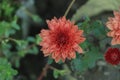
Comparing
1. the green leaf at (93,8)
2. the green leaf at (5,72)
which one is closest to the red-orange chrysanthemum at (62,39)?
the green leaf at (5,72)

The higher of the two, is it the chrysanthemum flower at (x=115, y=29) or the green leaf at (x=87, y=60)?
the green leaf at (x=87, y=60)

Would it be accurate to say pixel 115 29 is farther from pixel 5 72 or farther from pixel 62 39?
pixel 5 72

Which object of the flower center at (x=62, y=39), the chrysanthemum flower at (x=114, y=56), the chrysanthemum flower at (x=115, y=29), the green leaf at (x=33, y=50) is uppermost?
the green leaf at (x=33, y=50)

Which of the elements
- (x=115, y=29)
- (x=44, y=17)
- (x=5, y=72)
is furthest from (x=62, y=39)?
(x=44, y=17)

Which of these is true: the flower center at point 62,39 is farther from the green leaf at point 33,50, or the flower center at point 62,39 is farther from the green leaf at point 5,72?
the green leaf at point 33,50

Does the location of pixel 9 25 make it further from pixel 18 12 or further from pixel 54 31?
pixel 54 31

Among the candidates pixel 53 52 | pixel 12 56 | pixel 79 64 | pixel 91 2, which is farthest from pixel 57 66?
pixel 53 52

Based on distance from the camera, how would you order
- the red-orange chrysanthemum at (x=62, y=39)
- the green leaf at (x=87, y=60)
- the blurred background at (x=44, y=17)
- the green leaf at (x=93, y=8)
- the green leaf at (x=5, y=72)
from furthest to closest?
the green leaf at (x=93, y=8) → the blurred background at (x=44, y=17) → the green leaf at (x=5, y=72) → the green leaf at (x=87, y=60) → the red-orange chrysanthemum at (x=62, y=39)
